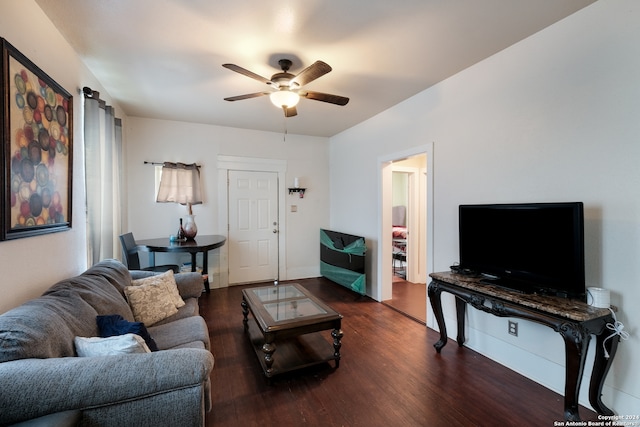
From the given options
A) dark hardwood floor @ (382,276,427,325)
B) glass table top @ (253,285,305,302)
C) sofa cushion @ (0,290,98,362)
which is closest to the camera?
sofa cushion @ (0,290,98,362)

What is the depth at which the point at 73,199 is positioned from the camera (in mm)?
2215

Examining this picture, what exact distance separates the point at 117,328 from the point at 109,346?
1.26 ft

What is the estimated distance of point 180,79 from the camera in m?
2.85

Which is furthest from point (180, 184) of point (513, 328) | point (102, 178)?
point (513, 328)

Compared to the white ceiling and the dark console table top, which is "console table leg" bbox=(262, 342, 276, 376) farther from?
the white ceiling

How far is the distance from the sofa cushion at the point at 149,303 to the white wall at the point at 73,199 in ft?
1.61

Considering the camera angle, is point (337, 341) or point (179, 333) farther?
point (337, 341)

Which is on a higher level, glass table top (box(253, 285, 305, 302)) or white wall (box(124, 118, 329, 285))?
white wall (box(124, 118, 329, 285))

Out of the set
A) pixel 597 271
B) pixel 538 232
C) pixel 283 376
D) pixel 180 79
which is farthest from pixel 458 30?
pixel 283 376

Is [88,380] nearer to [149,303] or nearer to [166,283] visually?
[149,303]

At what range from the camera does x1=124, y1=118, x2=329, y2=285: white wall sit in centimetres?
411

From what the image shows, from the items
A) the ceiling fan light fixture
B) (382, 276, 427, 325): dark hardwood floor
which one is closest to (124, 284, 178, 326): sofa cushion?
the ceiling fan light fixture

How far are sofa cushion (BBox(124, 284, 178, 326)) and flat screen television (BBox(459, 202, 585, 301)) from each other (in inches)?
101

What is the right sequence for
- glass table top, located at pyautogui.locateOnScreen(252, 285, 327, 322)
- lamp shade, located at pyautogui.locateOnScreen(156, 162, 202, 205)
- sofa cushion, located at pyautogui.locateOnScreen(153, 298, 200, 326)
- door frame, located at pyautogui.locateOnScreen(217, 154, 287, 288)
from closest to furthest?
sofa cushion, located at pyautogui.locateOnScreen(153, 298, 200, 326), glass table top, located at pyautogui.locateOnScreen(252, 285, 327, 322), lamp shade, located at pyautogui.locateOnScreen(156, 162, 202, 205), door frame, located at pyautogui.locateOnScreen(217, 154, 287, 288)
